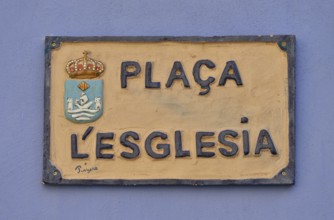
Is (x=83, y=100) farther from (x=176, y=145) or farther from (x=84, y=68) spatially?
(x=176, y=145)

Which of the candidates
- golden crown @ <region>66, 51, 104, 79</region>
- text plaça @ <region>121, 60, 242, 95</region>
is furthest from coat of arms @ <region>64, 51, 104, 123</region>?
text plaça @ <region>121, 60, 242, 95</region>

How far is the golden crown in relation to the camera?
391 centimetres

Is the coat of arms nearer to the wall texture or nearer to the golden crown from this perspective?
the golden crown

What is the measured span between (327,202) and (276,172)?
0.24m

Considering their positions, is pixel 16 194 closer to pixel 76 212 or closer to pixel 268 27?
pixel 76 212

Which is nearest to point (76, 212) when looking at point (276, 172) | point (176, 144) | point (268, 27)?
point (176, 144)

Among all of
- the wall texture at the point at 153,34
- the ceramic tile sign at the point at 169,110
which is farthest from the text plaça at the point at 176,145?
Answer: the wall texture at the point at 153,34

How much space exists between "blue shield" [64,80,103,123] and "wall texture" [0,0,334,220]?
135 mm

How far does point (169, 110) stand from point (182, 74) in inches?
6.4

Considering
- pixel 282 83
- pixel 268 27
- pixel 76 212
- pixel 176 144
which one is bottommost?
pixel 76 212

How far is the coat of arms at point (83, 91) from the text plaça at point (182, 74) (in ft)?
0.36

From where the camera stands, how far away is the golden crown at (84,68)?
3.91 metres

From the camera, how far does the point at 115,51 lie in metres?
3.95
